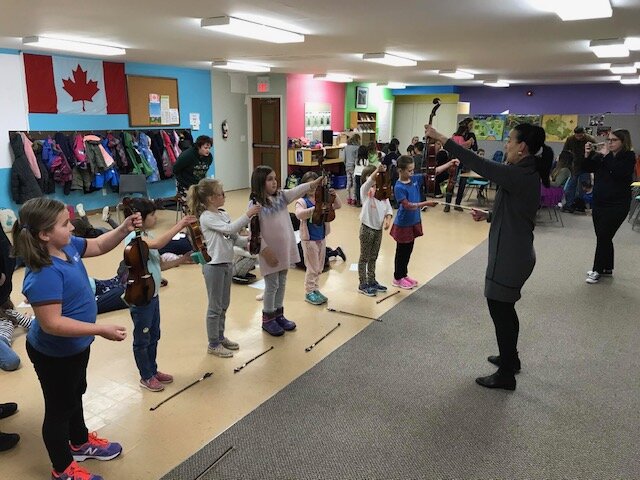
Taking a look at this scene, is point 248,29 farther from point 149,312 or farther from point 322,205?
point 149,312

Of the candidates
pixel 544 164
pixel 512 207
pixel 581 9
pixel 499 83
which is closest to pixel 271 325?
pixel 512 207

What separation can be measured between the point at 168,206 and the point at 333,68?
4.24m

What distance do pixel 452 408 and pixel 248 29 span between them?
13.3 feet

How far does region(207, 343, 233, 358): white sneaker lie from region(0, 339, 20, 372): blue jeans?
4.26 ft

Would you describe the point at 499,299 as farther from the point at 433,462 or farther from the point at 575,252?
the point at 575,252

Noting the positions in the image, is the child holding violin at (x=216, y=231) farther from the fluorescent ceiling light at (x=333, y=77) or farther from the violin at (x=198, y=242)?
the fluorescent ceiling light at (x=333, y=77)

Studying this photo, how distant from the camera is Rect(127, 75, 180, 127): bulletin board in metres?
8.88

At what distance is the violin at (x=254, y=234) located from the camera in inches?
140

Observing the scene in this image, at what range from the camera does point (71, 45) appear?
6.33 m

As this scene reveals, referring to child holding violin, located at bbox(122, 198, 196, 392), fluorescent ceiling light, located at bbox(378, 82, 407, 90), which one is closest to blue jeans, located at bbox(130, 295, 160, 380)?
child holding violin, located at bbox(122, 198, 196, 392)

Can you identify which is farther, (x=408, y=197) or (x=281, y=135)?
(x=281, y=135)

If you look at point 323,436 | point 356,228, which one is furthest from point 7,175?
point 323,436

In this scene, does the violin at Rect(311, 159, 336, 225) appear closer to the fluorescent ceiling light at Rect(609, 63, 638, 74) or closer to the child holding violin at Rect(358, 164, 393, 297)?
the child holding violin at Rect(358, 164, 393, 297)

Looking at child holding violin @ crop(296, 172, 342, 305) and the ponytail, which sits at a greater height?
the ponytail
